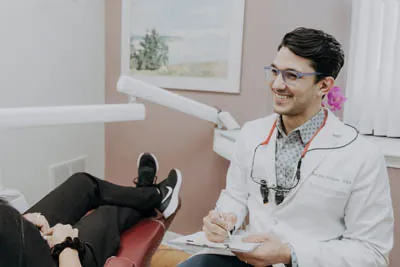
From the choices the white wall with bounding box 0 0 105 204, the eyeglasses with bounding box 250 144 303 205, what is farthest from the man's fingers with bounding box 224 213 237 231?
the white wall with bounding box 0 0 105 204

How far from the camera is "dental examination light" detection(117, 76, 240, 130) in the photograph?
1556 mm

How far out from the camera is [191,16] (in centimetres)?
214

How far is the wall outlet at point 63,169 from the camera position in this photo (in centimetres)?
220

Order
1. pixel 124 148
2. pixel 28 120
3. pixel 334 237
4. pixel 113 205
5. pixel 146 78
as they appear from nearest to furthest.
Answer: pixel 334 237, pixel 28 120, pixel 113 205, pixel 146 78, pixel 124 148

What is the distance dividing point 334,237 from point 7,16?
172 cm

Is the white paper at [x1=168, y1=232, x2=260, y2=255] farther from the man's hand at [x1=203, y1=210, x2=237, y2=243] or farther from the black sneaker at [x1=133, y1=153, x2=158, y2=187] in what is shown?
the black sneaker at [x1=133, y1=153, x2=158, y2=187]

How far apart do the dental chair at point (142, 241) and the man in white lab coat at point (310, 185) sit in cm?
31

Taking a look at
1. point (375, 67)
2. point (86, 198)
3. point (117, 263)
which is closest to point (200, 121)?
point (86, 198)

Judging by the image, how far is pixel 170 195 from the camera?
1.76 m

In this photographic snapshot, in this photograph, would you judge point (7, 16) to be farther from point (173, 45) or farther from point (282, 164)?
point (282, 164)

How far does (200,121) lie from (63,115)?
39.8 inches

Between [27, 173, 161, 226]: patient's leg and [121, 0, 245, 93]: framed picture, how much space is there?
0.74 m

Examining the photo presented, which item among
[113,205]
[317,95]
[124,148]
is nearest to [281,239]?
[317,95]

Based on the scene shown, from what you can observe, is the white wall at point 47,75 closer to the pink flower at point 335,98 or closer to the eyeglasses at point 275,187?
the eyeglasses at point 275,187
